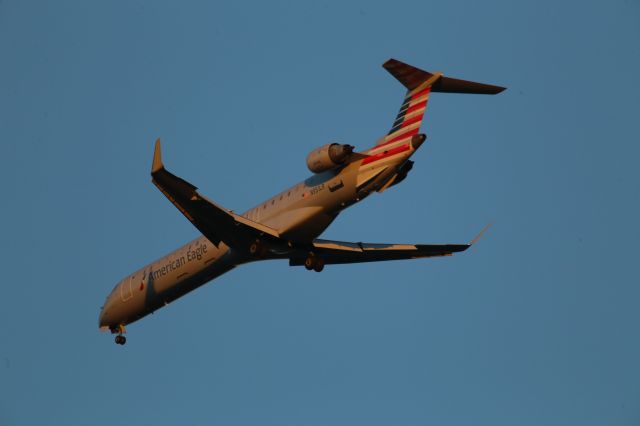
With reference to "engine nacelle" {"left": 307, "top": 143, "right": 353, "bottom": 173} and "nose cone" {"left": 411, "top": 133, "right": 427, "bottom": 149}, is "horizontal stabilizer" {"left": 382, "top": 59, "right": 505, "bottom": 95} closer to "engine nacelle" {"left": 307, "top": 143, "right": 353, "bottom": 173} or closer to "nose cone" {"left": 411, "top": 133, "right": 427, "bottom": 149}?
"nose cone" {"left": 411, "top": 133, "right": 427, "bottom": 149}

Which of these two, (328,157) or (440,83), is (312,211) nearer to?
(328,157)

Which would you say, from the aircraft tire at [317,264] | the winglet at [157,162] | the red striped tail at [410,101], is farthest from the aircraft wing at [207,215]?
the red striped tail at [410,101]

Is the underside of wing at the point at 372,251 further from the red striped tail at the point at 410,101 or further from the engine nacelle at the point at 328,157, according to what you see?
the red striped tail at the point at 410,101

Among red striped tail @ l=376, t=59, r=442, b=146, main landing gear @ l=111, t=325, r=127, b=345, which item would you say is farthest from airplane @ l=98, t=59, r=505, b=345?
main landing gear @ l=111, t=325, r=127, b=345

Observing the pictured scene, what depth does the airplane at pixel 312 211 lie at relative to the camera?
3462 cm

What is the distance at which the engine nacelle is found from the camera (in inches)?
1372

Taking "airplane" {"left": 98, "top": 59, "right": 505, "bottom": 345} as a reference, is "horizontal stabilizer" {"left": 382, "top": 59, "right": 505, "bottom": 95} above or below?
above

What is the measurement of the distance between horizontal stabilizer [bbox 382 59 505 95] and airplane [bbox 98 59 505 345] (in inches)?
1.4

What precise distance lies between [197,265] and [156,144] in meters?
8.85

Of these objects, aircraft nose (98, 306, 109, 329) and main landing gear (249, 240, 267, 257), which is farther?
aircraft nose (98, 306, 109, 329)

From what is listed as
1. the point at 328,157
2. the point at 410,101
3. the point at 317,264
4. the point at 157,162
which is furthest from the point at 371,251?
the point at 157,162

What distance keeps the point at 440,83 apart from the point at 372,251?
27.7 ft

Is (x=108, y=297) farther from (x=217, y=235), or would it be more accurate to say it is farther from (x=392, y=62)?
(x=392, y=62)

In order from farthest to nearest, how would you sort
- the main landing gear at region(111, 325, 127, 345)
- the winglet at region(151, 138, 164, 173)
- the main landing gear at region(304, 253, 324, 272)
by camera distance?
the main landing gear at region(111, 325, 127, 345), the main landing gear at region(304, 253, 324, 272), the winglet at region(151, 138, 164, 173)
